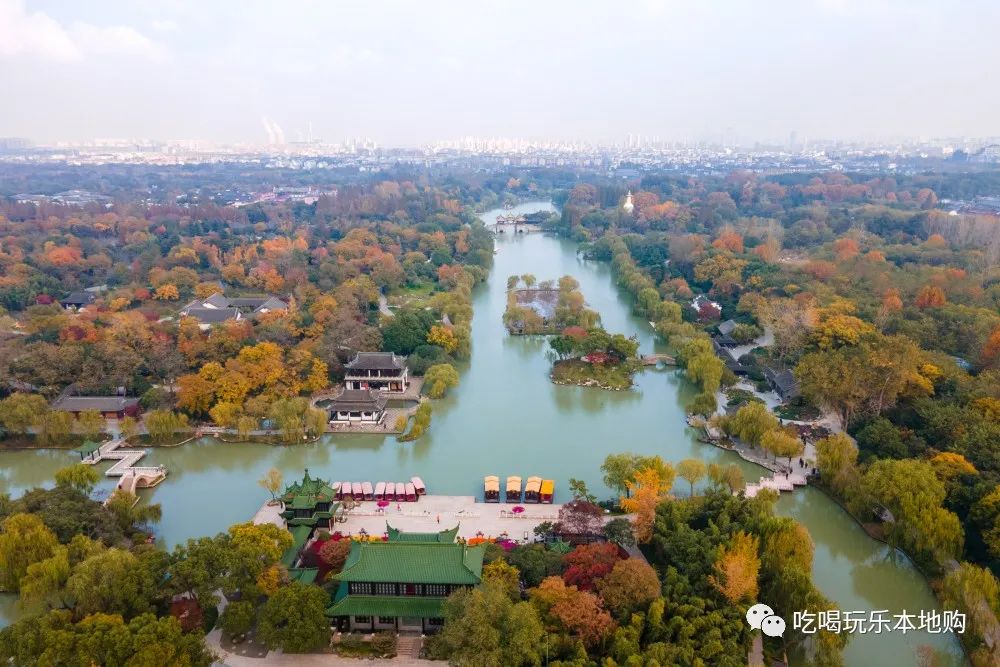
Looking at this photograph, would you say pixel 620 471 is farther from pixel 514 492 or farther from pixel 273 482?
pixel 273 482

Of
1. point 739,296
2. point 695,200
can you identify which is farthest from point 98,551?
point 695,200

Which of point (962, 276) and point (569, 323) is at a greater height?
point (962, 276)

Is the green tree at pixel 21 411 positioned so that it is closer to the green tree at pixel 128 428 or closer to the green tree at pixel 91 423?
the green tree at pixel 91 423

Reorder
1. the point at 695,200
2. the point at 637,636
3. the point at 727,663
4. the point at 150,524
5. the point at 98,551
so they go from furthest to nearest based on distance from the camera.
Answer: the point at 695,200, the point at 150,524, the point at 98,551, the point at 637,636, the point at 727,663

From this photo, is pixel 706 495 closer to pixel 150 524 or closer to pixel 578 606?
pixel 578 606

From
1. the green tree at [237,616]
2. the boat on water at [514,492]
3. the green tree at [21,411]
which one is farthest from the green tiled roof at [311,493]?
the green tree at [21,411]

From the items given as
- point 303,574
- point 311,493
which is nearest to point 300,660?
point 303,574

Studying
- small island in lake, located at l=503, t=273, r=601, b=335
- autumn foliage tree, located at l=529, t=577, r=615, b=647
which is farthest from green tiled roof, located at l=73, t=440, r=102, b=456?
small island in lake, located at l=503, t=273, r=601, b=335

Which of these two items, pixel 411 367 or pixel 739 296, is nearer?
pixel 411 367
